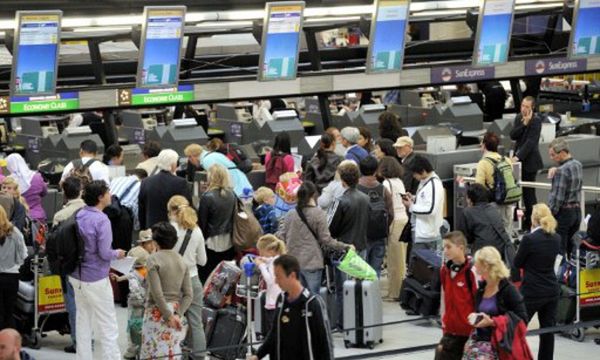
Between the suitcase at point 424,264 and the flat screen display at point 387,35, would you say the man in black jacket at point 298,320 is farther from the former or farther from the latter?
the flat screen display at point 387,35

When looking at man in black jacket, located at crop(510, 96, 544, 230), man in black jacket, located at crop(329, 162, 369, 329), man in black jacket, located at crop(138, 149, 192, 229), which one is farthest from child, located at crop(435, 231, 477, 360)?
man in black jacket, located at crop(510, 96, 544, 230)

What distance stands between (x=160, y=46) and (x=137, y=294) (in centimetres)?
582

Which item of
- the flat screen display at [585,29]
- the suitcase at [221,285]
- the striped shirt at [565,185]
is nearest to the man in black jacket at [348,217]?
the suitcase at [221,285]

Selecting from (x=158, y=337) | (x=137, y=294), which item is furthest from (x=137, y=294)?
(x=158, y=337)

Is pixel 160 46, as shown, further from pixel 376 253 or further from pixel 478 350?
pixel 478 350

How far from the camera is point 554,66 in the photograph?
68.3 feet

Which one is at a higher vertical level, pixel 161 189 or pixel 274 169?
pixel 274 169

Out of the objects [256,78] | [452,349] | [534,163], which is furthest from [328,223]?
[256,78]

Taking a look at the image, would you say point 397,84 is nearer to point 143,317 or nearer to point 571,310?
point 571,310

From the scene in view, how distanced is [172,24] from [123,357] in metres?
5.80

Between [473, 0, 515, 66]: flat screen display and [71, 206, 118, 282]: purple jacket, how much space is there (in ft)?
30.7

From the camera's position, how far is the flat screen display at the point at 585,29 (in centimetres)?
2003

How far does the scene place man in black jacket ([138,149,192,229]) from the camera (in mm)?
13052

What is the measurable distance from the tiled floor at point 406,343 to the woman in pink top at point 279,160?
8.07 feet
